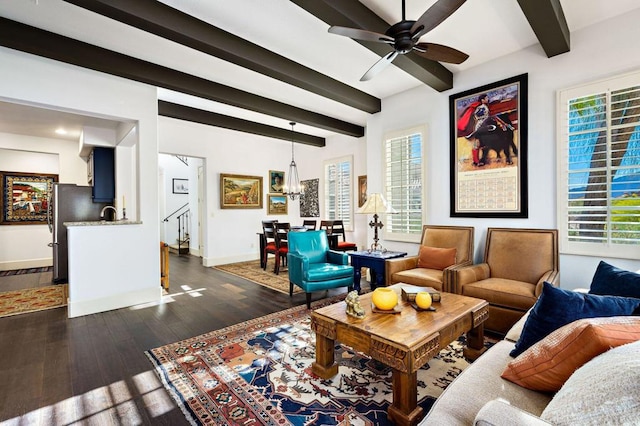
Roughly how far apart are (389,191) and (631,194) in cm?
274

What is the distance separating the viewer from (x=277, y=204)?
Answer: 800 cm

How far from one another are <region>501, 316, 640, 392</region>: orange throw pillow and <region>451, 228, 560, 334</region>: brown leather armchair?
5.34 feet

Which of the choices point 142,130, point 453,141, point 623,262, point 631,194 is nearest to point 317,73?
point 453,141

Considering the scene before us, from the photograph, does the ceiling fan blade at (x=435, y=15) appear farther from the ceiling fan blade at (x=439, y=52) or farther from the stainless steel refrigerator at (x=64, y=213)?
the stainless steel refrigerator at (x=64, y=213)

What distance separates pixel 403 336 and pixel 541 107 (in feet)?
10.5

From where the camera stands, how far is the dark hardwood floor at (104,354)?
186cm

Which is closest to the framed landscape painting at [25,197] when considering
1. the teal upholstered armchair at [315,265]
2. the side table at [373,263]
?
the teal upholstered armchair at [315,265]

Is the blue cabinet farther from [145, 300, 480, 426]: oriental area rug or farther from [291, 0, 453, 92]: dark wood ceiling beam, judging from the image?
[291, 0, 453, 92]: dark wood ceiling beam

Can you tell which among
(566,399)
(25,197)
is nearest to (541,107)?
(566,399)

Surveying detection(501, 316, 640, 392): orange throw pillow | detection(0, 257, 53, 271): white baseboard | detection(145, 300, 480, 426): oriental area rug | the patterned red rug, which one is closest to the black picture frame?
detection(0, 257, 53, 271): white baseboard

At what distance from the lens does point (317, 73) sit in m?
3.95

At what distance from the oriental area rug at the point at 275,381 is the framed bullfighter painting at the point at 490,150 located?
1.90 metres

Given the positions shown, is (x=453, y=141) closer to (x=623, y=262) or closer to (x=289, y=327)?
(x=623, y=262)

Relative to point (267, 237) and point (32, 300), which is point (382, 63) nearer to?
point (267, 237)
